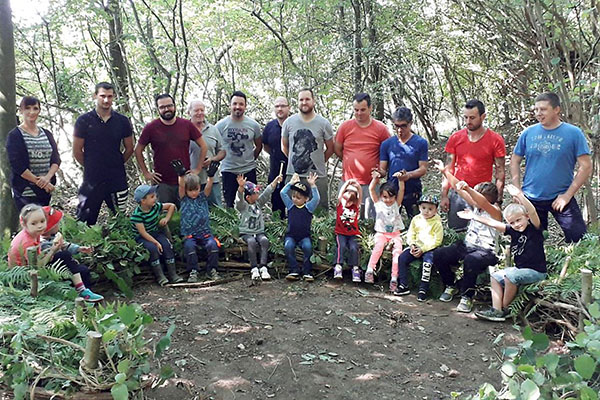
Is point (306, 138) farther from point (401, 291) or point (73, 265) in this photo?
point (73, 265)

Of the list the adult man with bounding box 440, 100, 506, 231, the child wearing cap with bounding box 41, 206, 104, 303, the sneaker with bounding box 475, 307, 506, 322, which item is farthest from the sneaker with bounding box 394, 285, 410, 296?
the child wearing cap with bounding box 41, 206, 104, 303

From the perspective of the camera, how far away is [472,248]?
515cm

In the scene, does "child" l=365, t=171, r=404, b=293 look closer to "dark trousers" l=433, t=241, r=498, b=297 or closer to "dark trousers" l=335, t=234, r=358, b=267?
"dark trousers" l=335, t=234, r=358, b=267

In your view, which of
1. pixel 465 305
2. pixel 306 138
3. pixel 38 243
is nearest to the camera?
pixel 38 243

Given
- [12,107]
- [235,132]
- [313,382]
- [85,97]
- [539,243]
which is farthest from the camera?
[85,97]

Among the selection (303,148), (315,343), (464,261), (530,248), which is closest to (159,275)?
(315,343)

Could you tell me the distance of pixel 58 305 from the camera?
3805 mm

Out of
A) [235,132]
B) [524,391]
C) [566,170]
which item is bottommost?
[524,391]

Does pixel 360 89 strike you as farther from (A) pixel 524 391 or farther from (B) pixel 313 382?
(A) pixel 524 391

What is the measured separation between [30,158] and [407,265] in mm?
4323

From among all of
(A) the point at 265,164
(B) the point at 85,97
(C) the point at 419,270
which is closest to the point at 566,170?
(C) the point at 419,270

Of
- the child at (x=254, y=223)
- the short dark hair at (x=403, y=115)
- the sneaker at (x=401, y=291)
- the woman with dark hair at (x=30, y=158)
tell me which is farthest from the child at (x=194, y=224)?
the short dark hair at (x=403, y=115)

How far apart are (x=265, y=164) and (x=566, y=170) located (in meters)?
5.81

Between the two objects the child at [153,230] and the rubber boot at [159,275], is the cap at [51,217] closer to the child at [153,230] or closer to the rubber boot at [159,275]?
the child at [153,230]
